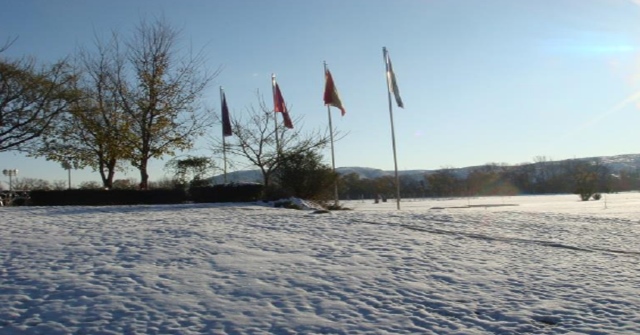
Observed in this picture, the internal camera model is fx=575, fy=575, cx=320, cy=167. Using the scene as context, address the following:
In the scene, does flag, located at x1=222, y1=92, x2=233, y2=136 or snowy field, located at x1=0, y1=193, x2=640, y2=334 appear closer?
snowy field, located at x1=0, y1=193, x2=640, y2=334

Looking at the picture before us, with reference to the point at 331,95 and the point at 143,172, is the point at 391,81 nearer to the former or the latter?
the point at 331,95

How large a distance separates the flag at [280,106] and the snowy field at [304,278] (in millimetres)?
12395

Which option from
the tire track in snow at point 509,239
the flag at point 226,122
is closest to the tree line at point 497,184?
the flag at point 226,122

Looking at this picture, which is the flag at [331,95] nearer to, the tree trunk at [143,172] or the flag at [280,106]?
the flag at [280,106]

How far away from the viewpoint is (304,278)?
Result: 8.56 meters

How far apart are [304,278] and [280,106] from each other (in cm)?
1865

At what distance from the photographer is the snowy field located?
6.65 m

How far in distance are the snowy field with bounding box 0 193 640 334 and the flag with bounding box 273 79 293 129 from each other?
40.7 feet

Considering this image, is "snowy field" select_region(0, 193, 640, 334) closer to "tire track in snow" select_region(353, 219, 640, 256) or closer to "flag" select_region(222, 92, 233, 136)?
"tire track in snow" select_region(353, 219, 640, 256)

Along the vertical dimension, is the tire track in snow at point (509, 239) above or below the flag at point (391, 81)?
below

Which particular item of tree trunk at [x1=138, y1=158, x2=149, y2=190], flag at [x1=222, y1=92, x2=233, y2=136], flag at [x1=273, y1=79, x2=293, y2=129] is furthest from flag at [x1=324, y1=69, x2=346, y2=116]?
tree trunk at [x1=138, y1=158, x2=149, y2=190]

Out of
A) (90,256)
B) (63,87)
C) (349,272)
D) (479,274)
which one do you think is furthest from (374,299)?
(63,87)

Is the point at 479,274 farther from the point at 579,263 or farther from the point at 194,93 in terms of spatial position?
the point at 194,93

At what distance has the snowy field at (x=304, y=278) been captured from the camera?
6.65 metres
